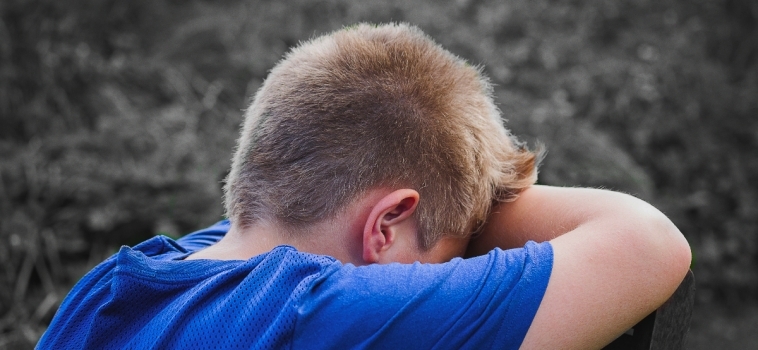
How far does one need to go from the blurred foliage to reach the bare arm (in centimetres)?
270

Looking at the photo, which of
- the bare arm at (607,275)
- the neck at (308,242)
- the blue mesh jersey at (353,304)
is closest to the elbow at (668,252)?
the bare arm at (607,275)

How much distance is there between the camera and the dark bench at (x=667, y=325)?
58.9 inches

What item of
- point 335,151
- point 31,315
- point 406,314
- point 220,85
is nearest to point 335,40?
point 335,151

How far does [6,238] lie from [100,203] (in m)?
0.47

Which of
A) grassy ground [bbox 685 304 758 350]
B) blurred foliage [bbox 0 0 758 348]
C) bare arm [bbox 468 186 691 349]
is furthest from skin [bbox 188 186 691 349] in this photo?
grassy ground [bbox 685 304 758 350]

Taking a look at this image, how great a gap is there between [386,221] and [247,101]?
3208 mm

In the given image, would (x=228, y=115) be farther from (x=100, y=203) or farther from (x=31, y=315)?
(x=31, y=315)

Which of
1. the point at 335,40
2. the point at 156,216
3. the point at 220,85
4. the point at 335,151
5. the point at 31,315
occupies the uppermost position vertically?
the point at 335,40

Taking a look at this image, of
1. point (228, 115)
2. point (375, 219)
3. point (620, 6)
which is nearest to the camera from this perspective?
point (375, 219)

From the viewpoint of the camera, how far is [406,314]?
4.25 ft

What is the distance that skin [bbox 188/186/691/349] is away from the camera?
1367 mm

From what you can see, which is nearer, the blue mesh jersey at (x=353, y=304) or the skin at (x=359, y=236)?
the blue mesh jersey at (x=353, y=304)

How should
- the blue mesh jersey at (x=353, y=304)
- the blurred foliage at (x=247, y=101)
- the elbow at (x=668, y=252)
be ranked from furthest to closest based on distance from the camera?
the blurred foliage at (x=247, y=101)
the elbow at (x=668, y=252)
the blue mesh jersey at (x=353, y=304)

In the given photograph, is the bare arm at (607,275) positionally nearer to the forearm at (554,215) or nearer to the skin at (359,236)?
the forearm at (554,215)
